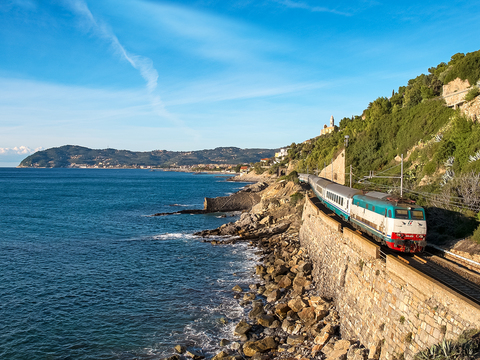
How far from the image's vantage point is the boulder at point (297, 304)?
55.9 ft

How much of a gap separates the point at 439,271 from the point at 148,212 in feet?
170

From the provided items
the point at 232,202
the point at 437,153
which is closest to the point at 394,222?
the point at 437,153

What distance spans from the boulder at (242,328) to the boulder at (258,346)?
4.52 feet

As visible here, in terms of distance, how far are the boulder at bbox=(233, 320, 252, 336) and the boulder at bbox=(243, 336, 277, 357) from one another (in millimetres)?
1377

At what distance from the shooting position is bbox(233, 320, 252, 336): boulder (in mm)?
16141

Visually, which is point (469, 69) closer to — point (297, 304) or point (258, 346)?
point (297, 304)

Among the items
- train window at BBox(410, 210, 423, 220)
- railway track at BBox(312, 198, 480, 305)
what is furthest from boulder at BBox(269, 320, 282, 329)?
train window at BBox(410, 210, 423, 220)

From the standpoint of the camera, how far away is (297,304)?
17.2 m

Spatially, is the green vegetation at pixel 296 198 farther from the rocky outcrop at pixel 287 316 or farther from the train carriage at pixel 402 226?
the train carriage at pixel 402 226

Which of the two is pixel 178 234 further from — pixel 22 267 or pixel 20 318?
pixel 20 318

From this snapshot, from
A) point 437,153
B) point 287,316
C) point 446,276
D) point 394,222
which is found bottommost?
point 287,316

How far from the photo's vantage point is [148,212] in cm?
5809

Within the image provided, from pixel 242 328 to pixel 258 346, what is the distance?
1970 millimetres

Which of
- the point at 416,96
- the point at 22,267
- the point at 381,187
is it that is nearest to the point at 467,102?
the point at 381,187
